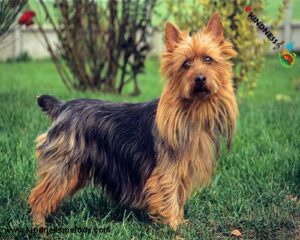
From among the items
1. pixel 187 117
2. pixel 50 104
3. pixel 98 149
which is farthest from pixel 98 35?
pixel 187 117

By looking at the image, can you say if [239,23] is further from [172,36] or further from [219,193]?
[172,36]

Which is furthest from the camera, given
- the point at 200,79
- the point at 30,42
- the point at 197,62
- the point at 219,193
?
the point at 30,42

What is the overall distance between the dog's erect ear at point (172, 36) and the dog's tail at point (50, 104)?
107 centimetres

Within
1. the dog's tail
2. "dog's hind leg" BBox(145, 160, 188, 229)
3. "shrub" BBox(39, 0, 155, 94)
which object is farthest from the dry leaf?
"shrub" BBox(39, 0, 155, 94)

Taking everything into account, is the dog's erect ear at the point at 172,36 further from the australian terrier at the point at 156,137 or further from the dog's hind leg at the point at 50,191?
the dog's hind leg at the point at 50,191

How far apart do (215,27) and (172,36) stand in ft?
1.07

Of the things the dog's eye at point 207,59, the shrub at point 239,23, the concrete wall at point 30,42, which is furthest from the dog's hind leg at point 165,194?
the concrete wall at point 30,42

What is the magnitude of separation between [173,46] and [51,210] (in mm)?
1580

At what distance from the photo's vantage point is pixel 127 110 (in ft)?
17.7

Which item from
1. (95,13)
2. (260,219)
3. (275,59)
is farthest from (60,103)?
(275,59)

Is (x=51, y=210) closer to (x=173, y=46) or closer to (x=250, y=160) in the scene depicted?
(x=173, y=46)

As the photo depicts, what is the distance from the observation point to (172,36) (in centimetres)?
499

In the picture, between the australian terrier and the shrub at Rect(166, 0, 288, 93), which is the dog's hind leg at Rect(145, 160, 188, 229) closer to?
the australian terrier

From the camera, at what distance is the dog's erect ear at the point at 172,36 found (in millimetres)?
4973
